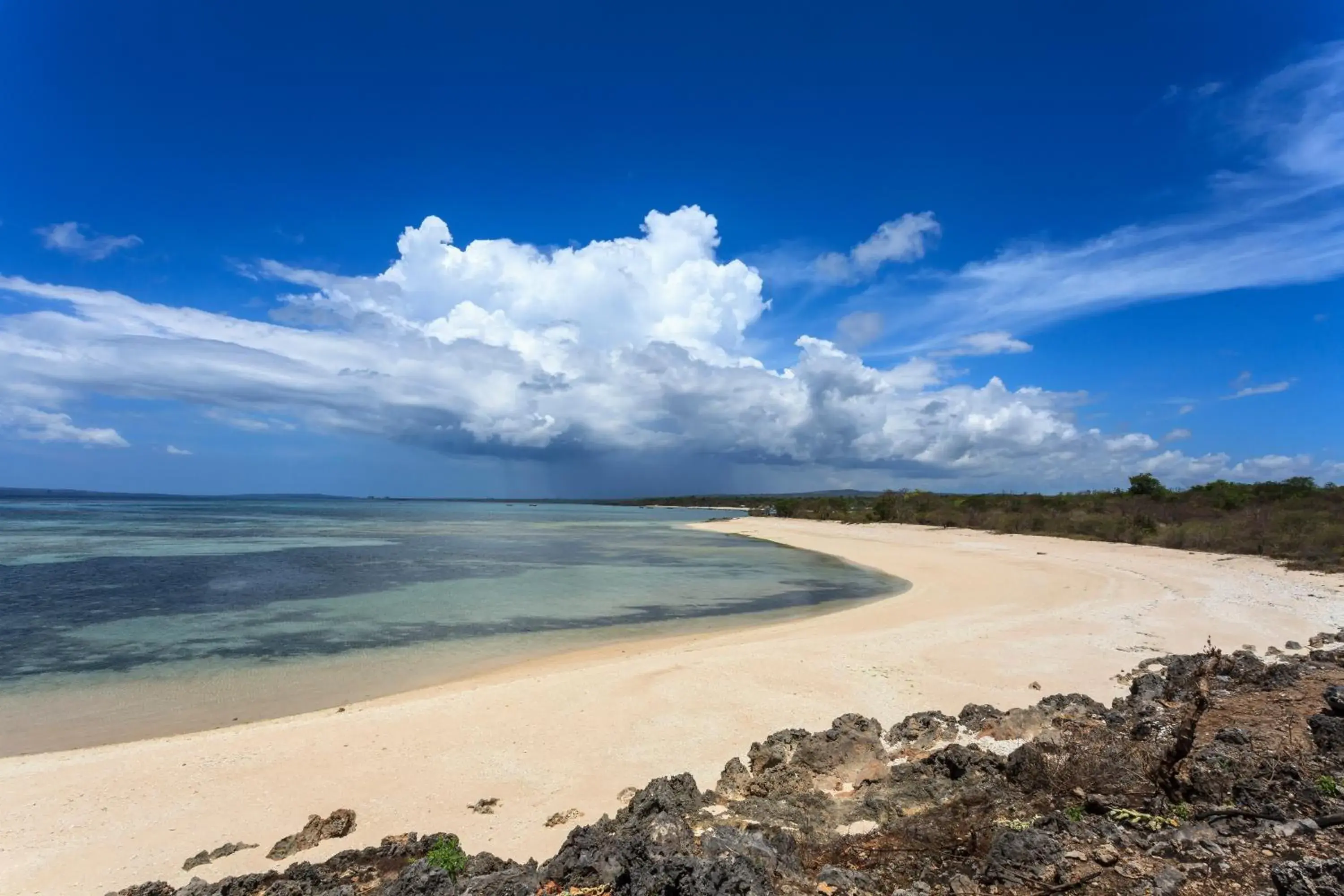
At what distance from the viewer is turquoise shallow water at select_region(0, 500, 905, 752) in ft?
37.0

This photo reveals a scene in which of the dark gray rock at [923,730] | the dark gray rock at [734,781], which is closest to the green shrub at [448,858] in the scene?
the dark gray rock at [734,781]

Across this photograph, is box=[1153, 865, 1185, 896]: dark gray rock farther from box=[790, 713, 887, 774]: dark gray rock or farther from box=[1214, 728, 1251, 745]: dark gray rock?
box=[790, 713, 887, 774]: dark gray rock

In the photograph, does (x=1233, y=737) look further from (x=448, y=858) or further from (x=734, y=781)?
(x=448, y=858)

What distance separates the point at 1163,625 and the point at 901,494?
57.2 m

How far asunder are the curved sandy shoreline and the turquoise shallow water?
1749 millimetres

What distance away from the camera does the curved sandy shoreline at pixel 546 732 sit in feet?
19.8

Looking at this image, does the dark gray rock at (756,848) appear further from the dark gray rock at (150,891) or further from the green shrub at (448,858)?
the dark gray rock at (150,891)

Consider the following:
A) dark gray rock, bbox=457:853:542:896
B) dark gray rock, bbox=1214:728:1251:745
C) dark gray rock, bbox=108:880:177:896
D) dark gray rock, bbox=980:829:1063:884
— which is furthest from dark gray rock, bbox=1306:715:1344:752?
dark gray rock, bbox=108:880:177:896

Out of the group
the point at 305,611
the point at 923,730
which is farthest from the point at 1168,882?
the point at 305,611

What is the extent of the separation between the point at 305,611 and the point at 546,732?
556 inches

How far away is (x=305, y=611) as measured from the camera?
757 inches

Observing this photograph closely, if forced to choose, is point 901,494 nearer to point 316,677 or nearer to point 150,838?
point 316,677

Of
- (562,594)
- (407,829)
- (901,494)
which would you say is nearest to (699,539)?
(901,494)

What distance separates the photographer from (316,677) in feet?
40.6
